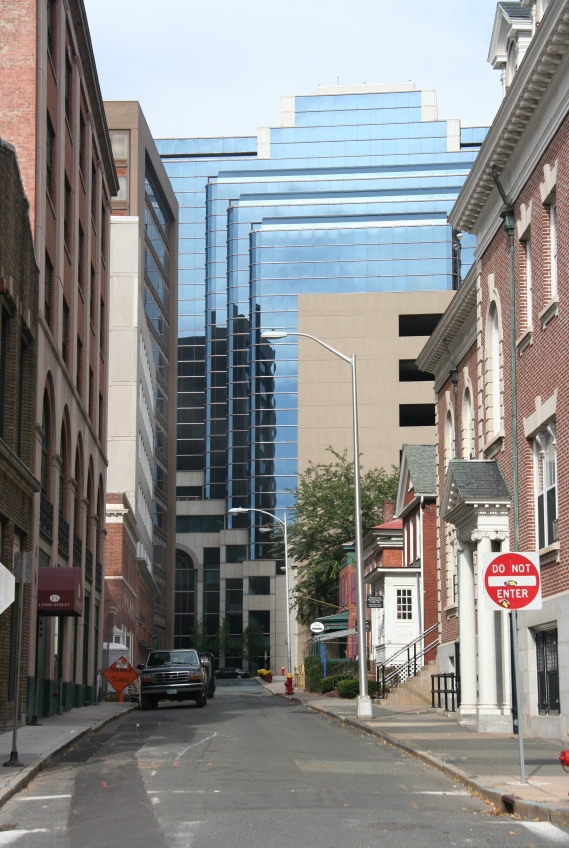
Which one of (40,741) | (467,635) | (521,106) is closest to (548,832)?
(40,741)

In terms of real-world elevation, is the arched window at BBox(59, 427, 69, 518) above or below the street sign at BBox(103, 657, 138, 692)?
above

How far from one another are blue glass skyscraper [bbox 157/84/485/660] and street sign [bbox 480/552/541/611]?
97.5m

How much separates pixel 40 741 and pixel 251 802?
31.8 feet

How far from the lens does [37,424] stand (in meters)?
29.0

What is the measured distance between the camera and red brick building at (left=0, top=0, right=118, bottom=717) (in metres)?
30.4

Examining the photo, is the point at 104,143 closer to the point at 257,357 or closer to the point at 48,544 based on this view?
the point at 48,544

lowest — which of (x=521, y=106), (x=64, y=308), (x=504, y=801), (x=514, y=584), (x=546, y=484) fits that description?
(x=504, y=801)

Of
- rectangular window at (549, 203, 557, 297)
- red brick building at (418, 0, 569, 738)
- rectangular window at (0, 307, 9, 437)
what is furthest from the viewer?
rectangular window at (0, 307, 9, 437)

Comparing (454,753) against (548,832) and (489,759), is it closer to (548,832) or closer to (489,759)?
(489,759)

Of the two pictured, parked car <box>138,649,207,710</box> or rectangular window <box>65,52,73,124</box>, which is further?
rectangular window <box>65,52,73,124</box>

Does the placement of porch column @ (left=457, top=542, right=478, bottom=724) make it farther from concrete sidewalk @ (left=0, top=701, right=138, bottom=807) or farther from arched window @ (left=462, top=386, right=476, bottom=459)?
concrete sidewalk @ (left=0, top=701, right=138, bottom=807)

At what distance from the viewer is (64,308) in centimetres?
3691

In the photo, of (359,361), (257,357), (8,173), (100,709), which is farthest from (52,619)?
(257,357)

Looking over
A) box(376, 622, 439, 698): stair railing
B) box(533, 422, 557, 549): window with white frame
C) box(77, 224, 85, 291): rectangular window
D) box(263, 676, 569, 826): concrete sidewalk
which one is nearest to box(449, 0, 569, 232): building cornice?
box(533, 422, 557, 549): window with white frame
